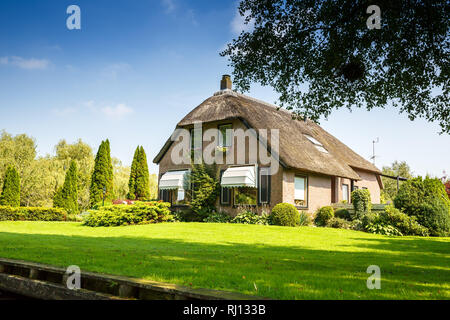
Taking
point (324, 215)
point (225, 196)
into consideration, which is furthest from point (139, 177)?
point (324, 215)

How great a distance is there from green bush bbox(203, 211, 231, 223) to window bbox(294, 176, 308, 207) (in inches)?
158

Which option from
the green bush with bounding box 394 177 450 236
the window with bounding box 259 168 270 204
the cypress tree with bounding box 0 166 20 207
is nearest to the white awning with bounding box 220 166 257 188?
the window with bounding box 259 168 270 204

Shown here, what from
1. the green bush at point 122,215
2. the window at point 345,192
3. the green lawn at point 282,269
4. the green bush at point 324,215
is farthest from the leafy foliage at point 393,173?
the green lawn at point 282,269

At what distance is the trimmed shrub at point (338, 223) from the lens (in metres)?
18.6

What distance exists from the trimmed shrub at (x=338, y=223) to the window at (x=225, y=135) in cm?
729

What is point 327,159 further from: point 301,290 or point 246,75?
point 301,290

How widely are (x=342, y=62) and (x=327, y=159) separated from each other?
14.7 metres

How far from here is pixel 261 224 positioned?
19141 mm

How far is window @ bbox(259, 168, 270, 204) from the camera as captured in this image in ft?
65.9

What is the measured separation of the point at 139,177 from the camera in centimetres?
3409

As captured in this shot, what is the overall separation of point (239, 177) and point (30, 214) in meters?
15.2

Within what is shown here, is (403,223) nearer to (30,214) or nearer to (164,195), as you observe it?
(164,195)

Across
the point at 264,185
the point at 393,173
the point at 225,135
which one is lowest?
the point at 264,185

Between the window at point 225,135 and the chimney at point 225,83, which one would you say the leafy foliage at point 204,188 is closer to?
the window at point 225,135
